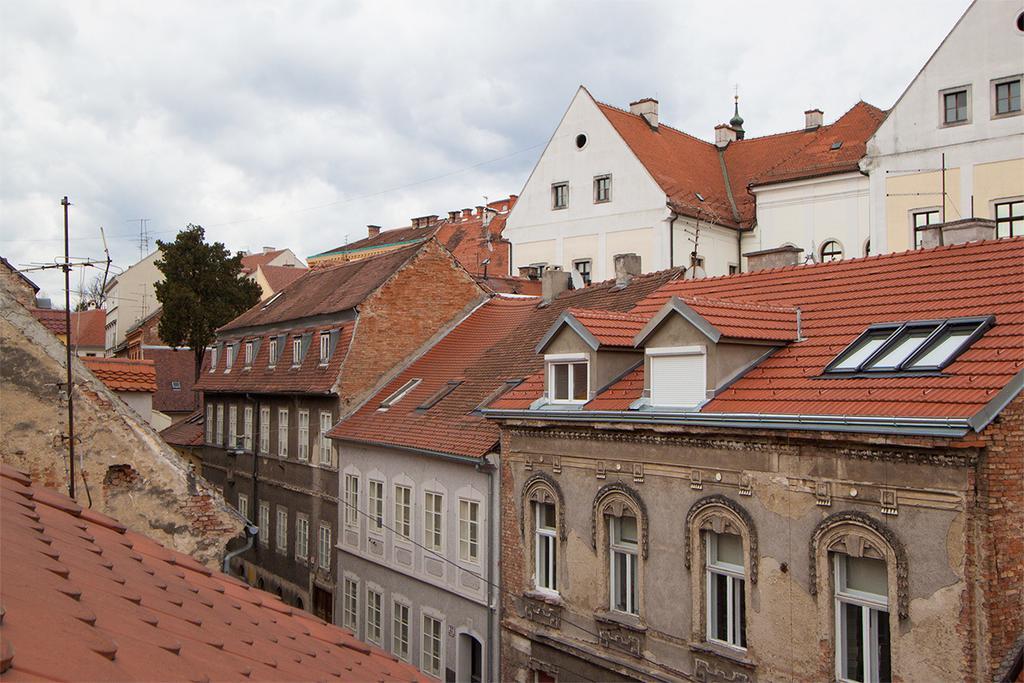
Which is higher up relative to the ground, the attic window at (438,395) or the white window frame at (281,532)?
the attic window at (438,395)

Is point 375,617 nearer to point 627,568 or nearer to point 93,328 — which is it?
point 627,568

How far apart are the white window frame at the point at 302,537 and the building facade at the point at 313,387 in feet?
0.12

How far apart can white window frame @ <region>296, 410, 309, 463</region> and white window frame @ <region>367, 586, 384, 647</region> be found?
563 cm

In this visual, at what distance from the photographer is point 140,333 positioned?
5906cm

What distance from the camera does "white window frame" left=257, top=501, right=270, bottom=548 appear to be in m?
29.6

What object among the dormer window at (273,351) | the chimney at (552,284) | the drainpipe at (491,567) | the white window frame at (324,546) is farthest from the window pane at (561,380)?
the dormer window at (273,351)

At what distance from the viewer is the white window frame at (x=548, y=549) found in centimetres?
1541

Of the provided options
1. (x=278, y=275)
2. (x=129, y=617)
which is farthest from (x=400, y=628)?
(x=278, y=275)

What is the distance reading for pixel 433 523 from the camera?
2020cm

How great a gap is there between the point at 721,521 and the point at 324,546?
16.3m

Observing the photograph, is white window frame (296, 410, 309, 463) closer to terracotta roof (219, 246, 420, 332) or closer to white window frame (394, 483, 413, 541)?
terracotta roof (219, 246, 420, 332)

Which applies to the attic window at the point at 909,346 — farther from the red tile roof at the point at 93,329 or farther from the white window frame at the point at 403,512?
the red tile roof at the point at 93,329

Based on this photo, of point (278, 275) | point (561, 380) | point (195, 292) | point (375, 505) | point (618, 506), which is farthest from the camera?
point (278, 275)

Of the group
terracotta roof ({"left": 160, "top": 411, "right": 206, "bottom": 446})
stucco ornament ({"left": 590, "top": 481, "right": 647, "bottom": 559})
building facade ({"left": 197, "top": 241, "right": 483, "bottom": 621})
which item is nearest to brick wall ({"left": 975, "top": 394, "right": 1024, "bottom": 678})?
stucco ornament ({"left": 590, "top": 481, "right": 647, "bottom": 559})
